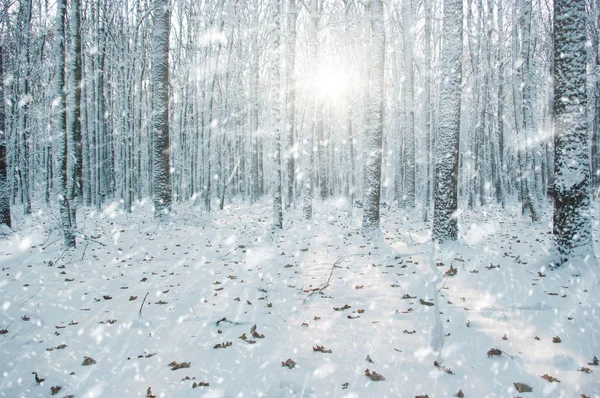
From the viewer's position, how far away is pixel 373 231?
31.5ft

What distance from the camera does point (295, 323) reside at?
4.21 metres

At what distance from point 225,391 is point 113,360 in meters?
1.36

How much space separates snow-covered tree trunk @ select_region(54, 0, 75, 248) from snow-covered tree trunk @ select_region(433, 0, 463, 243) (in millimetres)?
8111

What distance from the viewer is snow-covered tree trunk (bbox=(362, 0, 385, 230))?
962 cm

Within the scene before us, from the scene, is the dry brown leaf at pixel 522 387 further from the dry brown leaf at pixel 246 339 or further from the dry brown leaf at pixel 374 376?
the dry brown leaf at pixel 246 339

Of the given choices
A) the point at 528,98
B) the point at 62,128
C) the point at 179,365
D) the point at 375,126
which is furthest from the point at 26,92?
the point at 528,98

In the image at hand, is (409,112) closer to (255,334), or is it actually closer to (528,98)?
(528,98)

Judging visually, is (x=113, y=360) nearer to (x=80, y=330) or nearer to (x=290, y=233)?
(x=80, y=330)

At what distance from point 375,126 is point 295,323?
686 cm

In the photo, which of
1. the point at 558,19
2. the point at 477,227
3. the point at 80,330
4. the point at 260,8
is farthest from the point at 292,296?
the point at 260,8

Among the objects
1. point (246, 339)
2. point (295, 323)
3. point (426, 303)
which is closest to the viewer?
point (246, 339)

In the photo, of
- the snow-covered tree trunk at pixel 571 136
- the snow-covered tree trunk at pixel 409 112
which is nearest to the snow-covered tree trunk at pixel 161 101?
the snow-covered tree trunk at pixel 409 112

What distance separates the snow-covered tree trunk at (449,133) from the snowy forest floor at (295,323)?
0.61m

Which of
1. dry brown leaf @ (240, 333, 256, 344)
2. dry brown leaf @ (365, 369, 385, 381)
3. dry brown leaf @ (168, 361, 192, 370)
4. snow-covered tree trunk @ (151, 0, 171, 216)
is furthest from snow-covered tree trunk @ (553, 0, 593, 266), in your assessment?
snow-covered tree trunk @ (151, 0, 171, 216)
